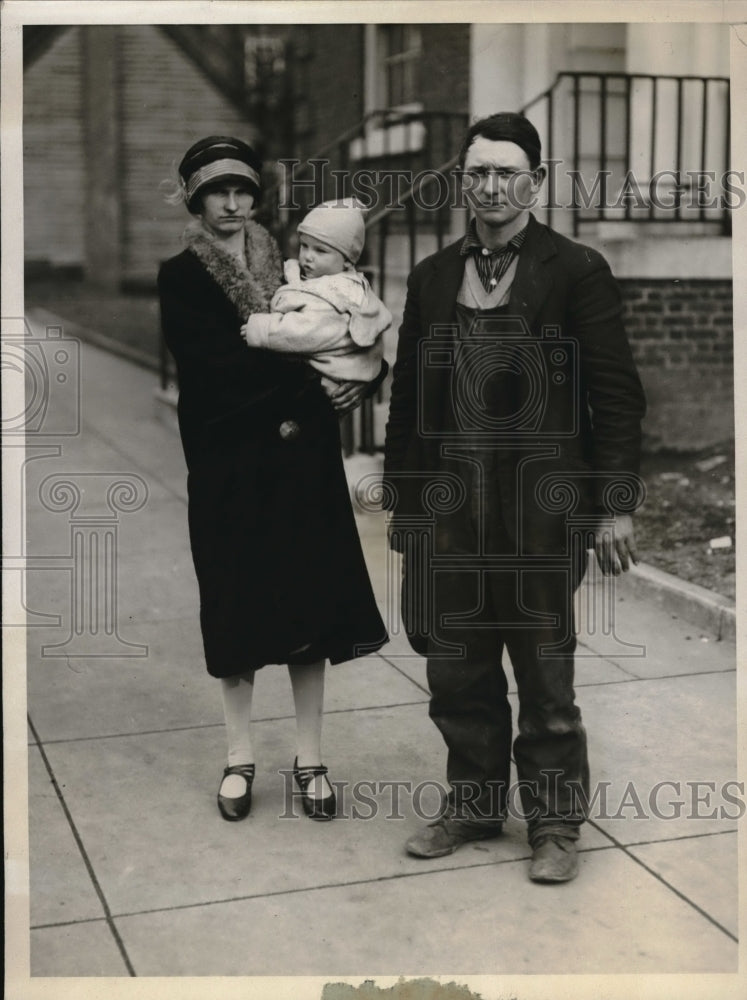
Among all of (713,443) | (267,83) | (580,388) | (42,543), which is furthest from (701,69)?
(267,83)

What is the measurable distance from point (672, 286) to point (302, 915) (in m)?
6.02

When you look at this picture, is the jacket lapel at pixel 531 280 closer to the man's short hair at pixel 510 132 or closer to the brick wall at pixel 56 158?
the man's short hair at pixel 510 132

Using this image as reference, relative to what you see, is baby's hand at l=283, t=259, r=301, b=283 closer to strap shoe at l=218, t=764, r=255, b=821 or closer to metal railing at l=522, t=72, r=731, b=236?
strap shoe at l=218, t=764, r=255, b=821

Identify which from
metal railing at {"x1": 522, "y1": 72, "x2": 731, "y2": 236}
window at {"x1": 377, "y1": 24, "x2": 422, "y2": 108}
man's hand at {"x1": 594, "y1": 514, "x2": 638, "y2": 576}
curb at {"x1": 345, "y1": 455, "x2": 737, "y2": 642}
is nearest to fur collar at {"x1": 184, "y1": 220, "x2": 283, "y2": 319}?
man's hand at {"x1": 594, "y1": 514, "x2": 638, "y2": 576}

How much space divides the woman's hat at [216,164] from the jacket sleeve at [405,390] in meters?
0.57

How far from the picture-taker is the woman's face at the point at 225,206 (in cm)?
395

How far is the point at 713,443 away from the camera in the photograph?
881cm

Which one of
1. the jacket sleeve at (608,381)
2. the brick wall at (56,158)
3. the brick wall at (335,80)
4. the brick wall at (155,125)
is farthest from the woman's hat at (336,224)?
the brick wall at (56,158)

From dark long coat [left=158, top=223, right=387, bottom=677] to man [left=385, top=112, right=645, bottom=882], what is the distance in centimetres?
24

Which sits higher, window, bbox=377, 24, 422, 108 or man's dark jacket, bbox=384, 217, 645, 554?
window, bbox=377, 24, 422, 108

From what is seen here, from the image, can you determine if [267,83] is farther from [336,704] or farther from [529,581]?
[529,581]

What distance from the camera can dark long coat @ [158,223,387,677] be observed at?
13.1ft

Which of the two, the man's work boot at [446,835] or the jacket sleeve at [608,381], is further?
the man's work boot at [446,835]

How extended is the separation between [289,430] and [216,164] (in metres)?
0.78
